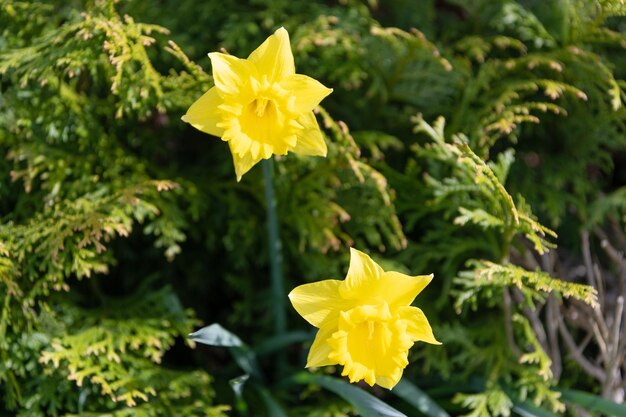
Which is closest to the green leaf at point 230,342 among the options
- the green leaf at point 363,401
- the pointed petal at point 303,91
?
the green leaf at point 363,401

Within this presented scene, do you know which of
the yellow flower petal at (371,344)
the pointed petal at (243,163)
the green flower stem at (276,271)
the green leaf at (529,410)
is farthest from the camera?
the green flower stem at (276,271)

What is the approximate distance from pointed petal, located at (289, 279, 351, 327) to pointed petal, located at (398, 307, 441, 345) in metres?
0.09

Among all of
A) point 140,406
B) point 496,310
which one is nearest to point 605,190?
point 496,310

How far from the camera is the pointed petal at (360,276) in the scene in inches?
40.6

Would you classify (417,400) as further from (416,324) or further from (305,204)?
(305,204)

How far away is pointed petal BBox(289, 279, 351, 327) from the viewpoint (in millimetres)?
1058

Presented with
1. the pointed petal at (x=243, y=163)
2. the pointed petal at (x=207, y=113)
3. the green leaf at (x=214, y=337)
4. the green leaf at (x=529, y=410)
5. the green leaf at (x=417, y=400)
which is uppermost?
the pointed petal at (x=207, y=113)

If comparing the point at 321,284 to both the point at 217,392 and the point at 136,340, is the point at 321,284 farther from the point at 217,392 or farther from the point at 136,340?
the point at 217,392

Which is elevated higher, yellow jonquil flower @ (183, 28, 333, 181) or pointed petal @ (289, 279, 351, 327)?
yellow jonquil flower @ (183, 28, 333, 181)

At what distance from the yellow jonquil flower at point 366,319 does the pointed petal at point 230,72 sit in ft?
1.02

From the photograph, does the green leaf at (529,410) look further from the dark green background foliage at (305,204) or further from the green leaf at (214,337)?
the green leaf at (214,337)

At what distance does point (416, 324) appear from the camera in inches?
41.4

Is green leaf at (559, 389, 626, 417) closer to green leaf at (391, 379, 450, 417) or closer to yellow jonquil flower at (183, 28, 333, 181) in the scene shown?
green leaf at (391, 379, 450, 417)

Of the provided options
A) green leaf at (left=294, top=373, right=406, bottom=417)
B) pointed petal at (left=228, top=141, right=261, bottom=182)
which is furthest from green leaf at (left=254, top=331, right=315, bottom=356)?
pointed petal at (left=228, top=141, right=261, bottom=182)
